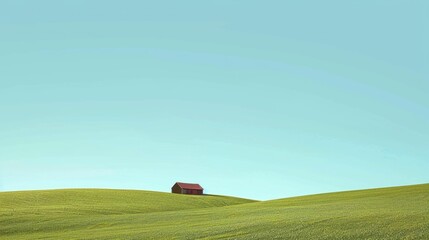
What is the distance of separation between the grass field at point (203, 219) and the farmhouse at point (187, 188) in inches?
1124

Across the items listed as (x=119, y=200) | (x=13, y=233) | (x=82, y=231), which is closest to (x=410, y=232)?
(x=82, y=231)

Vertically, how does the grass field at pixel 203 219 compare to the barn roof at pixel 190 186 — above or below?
below

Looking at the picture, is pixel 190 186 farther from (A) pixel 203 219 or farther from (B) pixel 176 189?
(A) pixel 203 219

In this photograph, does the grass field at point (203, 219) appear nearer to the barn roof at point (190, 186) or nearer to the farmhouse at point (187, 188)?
the farmhouse at point (187, 188)

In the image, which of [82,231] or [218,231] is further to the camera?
[82,231]

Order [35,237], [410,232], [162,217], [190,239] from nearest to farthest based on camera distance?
[410,232], [190,239], [35,237], [162,217]

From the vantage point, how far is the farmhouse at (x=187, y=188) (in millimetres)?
86000

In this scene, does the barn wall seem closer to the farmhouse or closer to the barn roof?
the farmhouse

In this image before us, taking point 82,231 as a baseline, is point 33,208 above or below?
above

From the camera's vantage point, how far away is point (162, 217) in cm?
3506

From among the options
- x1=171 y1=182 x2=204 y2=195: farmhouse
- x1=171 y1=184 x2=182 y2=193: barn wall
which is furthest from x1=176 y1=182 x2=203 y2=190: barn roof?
x1=171 y1=184 x2=182 y2=193: barn wall

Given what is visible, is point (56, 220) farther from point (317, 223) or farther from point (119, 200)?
point (317, 223)

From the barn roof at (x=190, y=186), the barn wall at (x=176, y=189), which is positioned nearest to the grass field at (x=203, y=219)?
the barn wall at (x=176, y=189)

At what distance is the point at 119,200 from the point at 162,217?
66.4 ft
